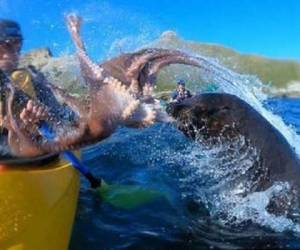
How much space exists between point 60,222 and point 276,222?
8.35ft

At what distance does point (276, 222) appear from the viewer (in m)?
7.01

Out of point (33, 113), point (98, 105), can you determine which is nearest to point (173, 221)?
point (33, 113)

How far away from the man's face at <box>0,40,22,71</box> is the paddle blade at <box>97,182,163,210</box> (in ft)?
9.13

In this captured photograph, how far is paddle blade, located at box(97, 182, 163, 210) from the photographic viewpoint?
8484 millimetres

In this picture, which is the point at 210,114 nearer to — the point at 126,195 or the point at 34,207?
the point at 126,195

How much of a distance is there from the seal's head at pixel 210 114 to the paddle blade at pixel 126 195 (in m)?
1.51

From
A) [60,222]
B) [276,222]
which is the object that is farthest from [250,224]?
[60,222]

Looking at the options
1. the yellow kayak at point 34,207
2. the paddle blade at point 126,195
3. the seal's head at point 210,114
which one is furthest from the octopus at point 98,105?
the paddle blade at point 126,195

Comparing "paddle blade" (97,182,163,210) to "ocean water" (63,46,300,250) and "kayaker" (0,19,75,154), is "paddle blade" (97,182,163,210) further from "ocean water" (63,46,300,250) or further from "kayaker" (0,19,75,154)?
"kayaker" (0,19,75,154)

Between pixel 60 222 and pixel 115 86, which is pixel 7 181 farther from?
pixel 115 86

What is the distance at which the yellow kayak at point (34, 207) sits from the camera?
218 inches

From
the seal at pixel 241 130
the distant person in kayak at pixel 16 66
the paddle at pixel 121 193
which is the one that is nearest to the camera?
the distant person in kayak at pixel 16 66

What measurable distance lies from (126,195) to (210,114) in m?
2.03

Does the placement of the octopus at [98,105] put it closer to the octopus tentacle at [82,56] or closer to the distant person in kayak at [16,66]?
the octopus tentacle at [82,56]
